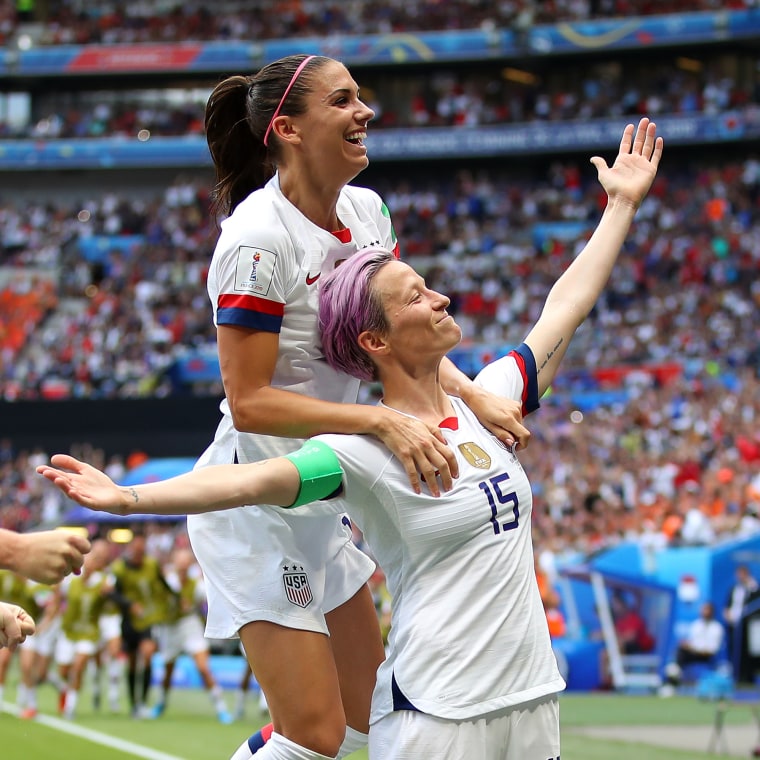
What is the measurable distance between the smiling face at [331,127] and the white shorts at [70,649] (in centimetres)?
1159

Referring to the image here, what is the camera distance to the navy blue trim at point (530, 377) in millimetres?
3719

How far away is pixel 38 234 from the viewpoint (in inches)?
1443

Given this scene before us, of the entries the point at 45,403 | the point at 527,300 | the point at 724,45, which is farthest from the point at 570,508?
the point at 724,45

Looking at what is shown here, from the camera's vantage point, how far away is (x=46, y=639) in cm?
1564

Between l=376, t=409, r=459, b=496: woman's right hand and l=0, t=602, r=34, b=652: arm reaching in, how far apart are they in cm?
102

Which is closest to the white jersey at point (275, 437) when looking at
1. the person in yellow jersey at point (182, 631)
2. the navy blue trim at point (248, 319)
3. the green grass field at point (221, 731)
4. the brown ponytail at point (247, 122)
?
the navy blue trim at point (248, 319)

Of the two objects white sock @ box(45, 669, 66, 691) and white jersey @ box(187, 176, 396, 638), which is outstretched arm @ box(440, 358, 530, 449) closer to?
white jersey @ box(187, 176, 396, 638)

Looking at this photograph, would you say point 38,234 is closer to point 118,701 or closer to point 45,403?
point 45,403

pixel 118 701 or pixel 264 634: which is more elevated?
pixel 264 634

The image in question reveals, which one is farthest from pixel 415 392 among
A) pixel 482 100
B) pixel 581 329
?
pixel 482 100

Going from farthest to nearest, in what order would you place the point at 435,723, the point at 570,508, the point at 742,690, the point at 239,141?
the point at 570,508
the point at 742,690
the point at 239,141
the point at 435,723

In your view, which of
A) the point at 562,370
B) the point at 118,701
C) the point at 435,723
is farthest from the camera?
the point at 562,370

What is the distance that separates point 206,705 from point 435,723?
13.2 meters

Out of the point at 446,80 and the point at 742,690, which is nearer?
the point at 742,690
